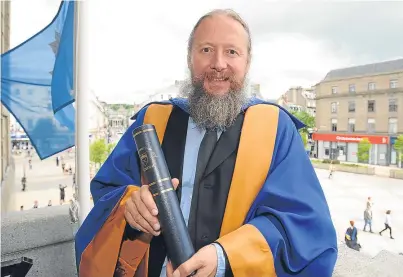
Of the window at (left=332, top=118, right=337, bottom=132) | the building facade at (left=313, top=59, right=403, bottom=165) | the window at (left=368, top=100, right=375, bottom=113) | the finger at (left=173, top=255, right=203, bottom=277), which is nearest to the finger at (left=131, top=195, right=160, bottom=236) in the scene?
the finger at (left=173, top=255, right=203, bottom=277)

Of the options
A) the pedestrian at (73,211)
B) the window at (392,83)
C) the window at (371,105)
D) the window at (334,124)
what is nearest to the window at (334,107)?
the window at (334,124)

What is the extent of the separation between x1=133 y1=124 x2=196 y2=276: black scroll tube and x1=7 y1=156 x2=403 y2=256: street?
11496mm

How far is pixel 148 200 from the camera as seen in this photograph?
2.31ft

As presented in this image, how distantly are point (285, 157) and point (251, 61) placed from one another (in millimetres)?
358

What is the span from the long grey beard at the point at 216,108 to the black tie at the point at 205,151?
3 centimetres

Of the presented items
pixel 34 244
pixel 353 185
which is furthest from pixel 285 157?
pixel 353 185

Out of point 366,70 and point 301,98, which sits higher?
point 366,70

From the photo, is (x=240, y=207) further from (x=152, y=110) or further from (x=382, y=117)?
(x=382, y=117)

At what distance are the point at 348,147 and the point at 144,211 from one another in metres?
23.3

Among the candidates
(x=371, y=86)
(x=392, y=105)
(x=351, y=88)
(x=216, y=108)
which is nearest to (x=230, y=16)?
(x=216, y=108)

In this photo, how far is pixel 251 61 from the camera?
104cm

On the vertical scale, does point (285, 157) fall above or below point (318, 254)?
above

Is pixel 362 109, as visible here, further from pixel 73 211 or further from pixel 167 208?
pixel 167 208

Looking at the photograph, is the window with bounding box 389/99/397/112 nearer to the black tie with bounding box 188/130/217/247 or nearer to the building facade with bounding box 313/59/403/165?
the building facade with bounding box 313/59/403/165
